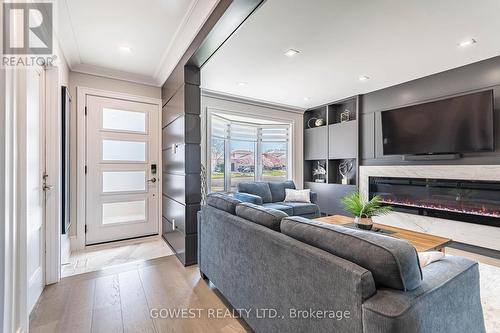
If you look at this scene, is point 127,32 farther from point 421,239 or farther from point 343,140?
point 343,140

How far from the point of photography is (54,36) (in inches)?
95.0

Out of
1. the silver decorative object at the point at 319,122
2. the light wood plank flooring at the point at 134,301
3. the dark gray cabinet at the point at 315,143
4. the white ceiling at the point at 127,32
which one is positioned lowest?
the light wood plank flooring at the point at 134,301

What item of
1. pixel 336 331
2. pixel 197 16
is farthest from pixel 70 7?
pixel 336 331

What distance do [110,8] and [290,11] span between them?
1.61 metres

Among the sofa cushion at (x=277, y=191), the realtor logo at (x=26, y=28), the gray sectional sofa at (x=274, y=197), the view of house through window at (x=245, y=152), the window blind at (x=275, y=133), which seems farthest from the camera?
the window blind at (x=275, y=133)

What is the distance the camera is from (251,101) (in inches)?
192

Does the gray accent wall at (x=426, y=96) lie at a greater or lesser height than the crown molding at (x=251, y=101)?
lesser

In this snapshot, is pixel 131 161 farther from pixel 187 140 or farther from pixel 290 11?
pixel 290 11

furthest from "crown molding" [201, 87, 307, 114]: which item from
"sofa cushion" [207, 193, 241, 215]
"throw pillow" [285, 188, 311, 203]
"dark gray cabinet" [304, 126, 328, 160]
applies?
"sofa cushion" [207, 193, 241, 215]

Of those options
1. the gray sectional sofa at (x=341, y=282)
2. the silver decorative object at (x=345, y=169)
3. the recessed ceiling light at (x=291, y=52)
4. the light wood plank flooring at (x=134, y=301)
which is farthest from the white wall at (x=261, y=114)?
the gray sectional sofa at (x=341, y=282)

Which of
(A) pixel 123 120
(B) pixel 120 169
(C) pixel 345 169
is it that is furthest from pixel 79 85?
(C) pixel 345 169

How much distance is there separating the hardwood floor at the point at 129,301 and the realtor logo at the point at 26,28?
6.00ft

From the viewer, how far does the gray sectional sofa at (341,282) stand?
2.86 feet

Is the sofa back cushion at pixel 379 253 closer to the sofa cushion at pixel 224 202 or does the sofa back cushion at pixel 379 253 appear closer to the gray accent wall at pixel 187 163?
the sofa cushion at pixel 224 202
